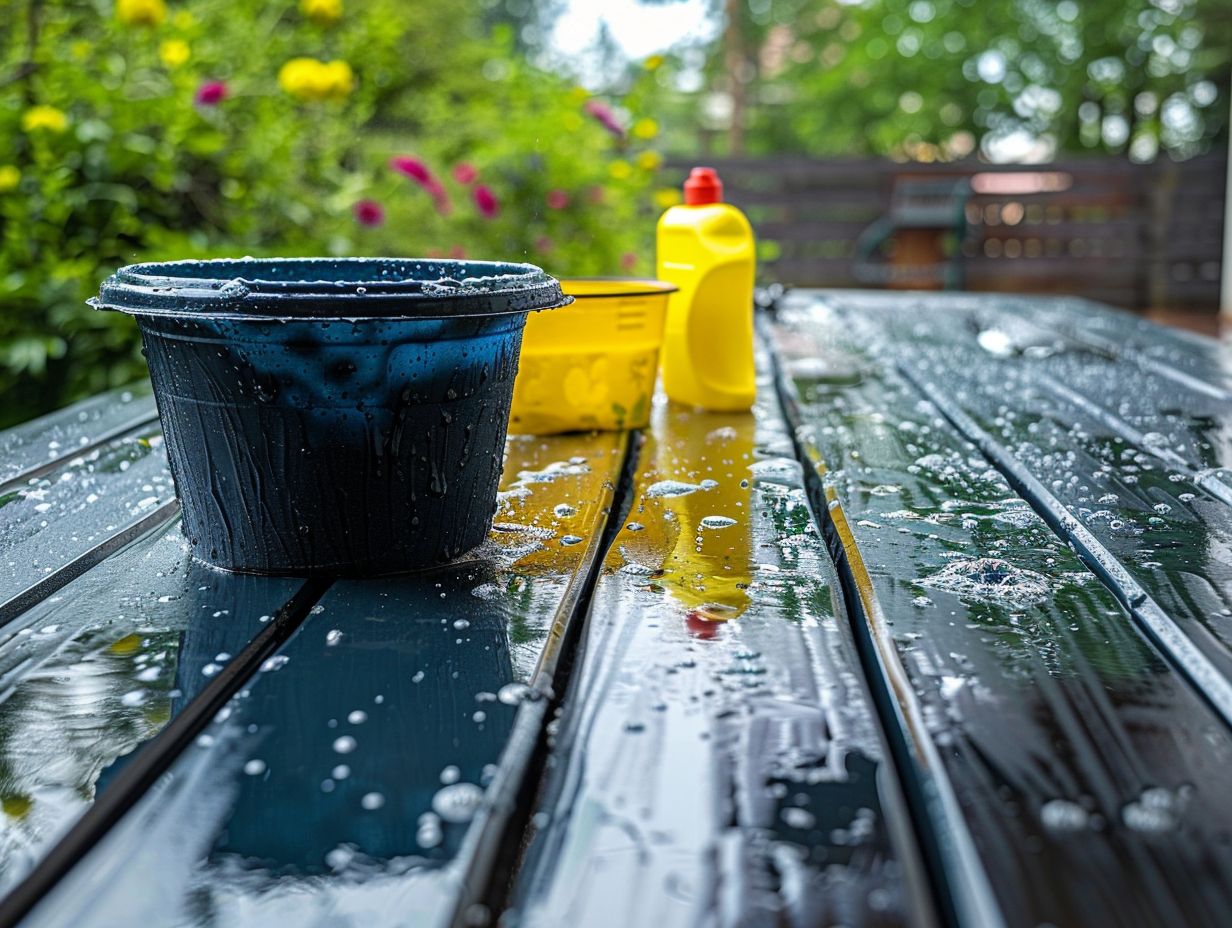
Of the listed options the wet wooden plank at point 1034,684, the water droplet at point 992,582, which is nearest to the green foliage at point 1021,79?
the wet wooden plank at point 1034,684

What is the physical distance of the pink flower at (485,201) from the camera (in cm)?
330

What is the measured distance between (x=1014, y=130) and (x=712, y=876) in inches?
474

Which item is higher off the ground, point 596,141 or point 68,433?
point 596,141

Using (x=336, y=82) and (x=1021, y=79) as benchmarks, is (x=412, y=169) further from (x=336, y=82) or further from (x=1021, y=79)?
(x=1021, y=79)

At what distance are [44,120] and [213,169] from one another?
54 cm

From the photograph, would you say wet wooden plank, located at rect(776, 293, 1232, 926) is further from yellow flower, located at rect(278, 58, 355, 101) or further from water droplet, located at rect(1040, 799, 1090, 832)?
yellow flower, located at rect(278, 58, 355, 101)

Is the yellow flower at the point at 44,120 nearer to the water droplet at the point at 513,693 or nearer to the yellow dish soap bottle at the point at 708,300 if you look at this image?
the yellow dish soap bottle at the point at 708,300

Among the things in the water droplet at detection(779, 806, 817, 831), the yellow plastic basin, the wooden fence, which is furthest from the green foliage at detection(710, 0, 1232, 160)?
the water droplet at detection(779, 806, 817, 831)

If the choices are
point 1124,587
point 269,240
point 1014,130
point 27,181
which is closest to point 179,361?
point 1124,587

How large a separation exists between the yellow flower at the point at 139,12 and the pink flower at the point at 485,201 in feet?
3.12

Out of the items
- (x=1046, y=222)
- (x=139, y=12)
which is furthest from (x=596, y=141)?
(x=1046, y=222)

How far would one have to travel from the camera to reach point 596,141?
372cm

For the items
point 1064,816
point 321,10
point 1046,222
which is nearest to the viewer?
point 1064,816

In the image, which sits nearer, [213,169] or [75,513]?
[75,513]
